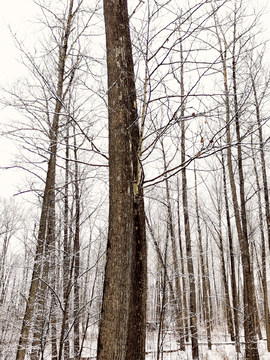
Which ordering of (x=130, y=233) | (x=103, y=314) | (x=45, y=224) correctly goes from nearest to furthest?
(x=103, y=314)
(x=130, y=233)
(x=45, y=224)

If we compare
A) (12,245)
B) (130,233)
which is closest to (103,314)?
(130,233)

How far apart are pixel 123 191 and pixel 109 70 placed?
1.30 meters

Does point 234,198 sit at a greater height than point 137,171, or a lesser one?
greater

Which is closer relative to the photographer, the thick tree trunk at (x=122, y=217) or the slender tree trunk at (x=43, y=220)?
the thick tree trunk at (x=122, y=217)

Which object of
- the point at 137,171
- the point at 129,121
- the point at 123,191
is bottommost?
the point at 123,191

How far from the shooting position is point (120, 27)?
2.59m

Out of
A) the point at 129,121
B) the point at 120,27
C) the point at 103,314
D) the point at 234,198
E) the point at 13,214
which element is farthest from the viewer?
the point at 13,214

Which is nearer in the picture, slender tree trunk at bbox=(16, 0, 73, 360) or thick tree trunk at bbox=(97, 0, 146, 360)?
thick tree trunk at bbox=(97, 0, 146, 360)

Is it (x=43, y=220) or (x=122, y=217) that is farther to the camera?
(x=43, y=220)

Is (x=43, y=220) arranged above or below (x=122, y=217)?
above

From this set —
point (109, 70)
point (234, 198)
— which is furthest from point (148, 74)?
point (234, 198)

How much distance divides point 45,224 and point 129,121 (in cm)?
353

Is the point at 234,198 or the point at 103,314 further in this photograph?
the point at 234,198

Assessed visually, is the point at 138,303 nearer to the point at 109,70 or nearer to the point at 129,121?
the point at 129,121
